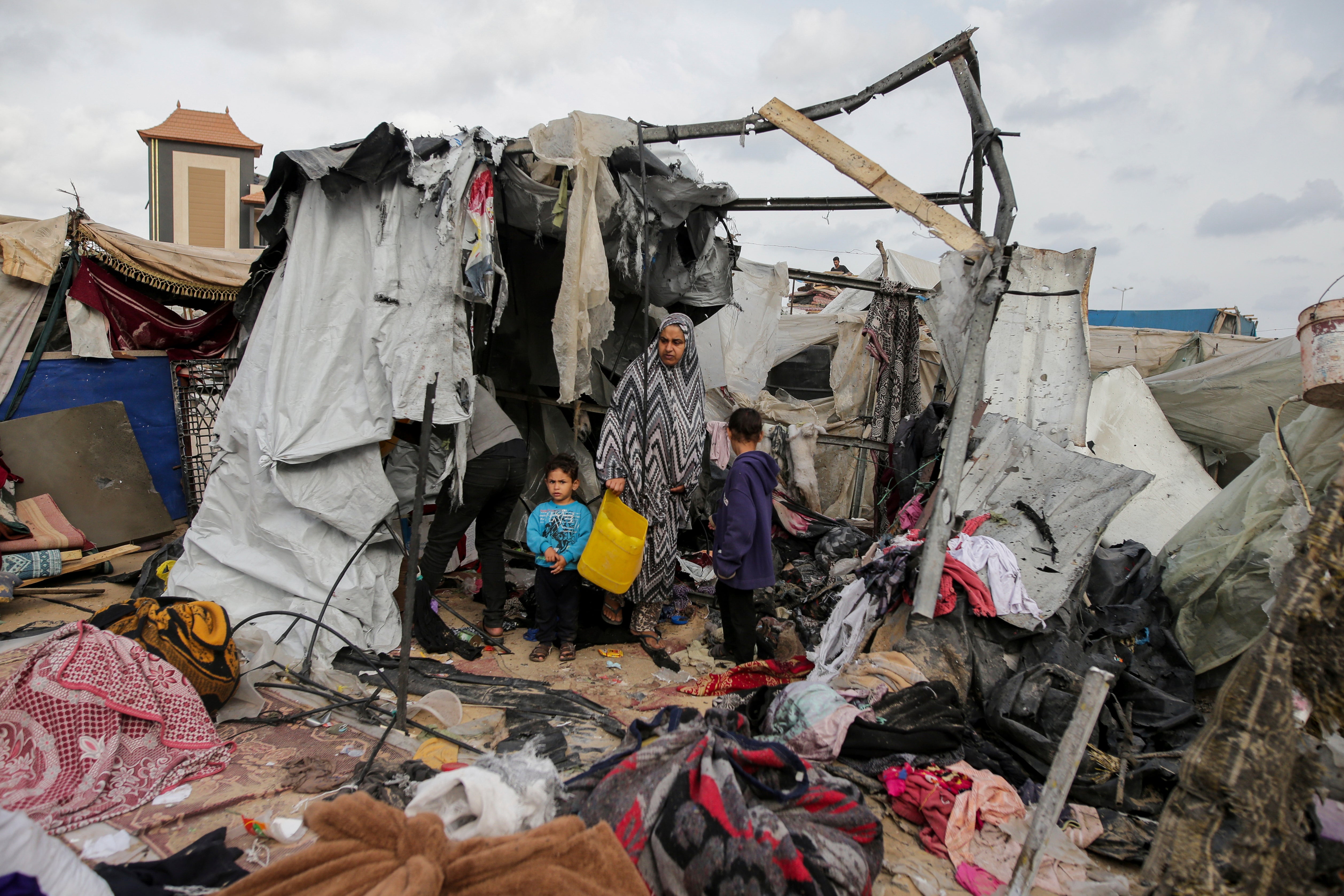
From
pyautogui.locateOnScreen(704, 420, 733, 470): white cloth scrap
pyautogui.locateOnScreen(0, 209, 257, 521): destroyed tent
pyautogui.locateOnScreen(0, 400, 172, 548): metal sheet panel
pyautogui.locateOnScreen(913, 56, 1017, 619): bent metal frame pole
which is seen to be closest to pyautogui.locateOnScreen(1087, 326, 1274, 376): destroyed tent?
pyautogui.locateOnScreen(704, 420, 733, 470): white cloth scrap

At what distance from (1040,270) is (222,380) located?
723 centimetres

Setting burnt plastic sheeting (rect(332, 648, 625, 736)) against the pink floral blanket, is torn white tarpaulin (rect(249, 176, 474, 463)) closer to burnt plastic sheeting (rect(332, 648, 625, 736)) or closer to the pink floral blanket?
burnt plastic sheeting (rect(332, 648, 625, 736))

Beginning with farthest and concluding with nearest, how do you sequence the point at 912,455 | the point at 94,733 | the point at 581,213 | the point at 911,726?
the point at 912,455, the point at 581,213, the point at 911,726, the point at 94,733

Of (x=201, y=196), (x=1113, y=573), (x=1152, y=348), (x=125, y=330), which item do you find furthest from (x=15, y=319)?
(x=201, y=196)

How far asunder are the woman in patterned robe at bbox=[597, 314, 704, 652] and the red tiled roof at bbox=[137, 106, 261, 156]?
19.7m

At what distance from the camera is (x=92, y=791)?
2.43 metres

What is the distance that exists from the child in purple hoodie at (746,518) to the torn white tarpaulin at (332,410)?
1.59 metres

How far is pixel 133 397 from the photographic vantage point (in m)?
6.27

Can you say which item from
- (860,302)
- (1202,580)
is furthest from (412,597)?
(860,302)

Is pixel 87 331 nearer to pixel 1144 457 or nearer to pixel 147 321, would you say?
pixel 147 321

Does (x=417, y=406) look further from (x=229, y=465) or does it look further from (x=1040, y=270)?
(x=1040, y=270)

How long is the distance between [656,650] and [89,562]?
4200mm

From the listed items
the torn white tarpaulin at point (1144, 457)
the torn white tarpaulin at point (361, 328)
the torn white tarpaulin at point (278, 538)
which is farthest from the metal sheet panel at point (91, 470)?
the torn white tarpaulin at point (1144, 457)

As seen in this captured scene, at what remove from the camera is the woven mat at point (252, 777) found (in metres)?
Result: 2.38
